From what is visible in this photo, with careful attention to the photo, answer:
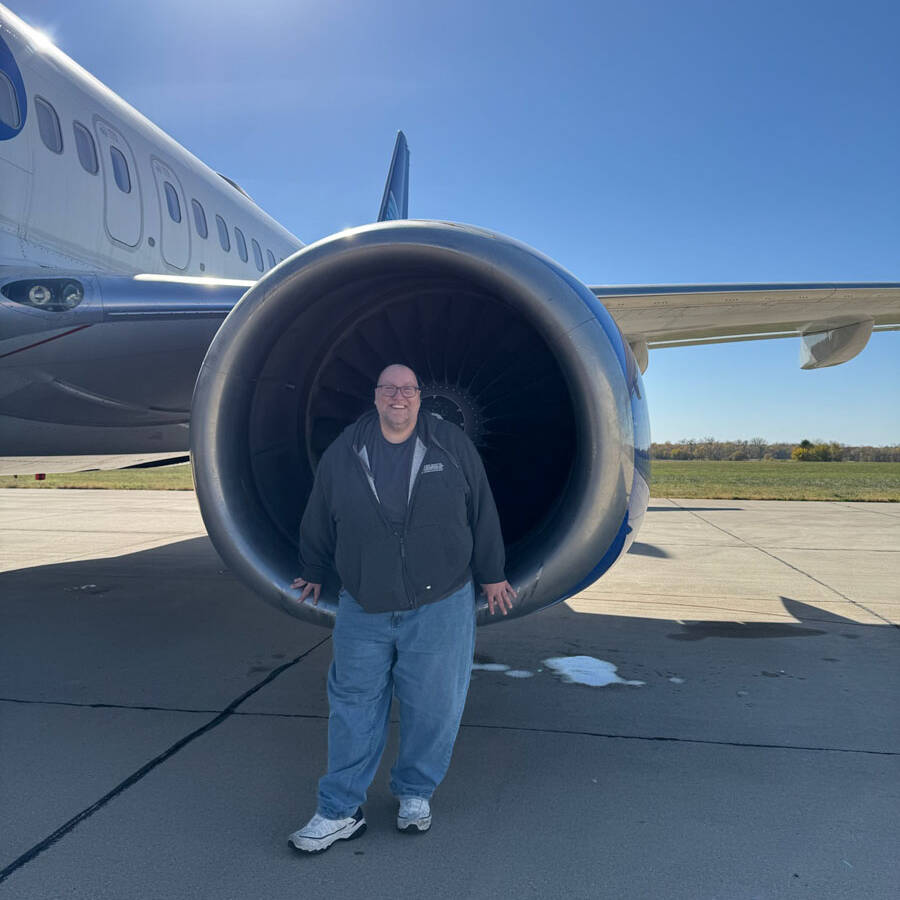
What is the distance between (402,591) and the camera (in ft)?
7.66

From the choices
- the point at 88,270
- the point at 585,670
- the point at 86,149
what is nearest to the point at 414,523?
the point at 585,670

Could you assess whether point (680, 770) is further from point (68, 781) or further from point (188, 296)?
point (188, 296)

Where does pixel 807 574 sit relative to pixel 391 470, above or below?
below

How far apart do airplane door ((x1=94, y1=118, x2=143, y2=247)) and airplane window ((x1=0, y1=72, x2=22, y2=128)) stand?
2.12ft

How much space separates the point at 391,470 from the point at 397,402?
8.0 inches

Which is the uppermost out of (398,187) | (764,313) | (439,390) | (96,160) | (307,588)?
(398,187)

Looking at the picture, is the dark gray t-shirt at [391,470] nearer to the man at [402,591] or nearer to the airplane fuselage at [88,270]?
the man at [402,591]

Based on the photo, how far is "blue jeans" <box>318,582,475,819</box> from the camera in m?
2.33

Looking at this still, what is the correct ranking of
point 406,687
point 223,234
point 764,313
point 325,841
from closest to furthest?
point 325,841 < point 406,687 < point 223,234 < point 764,313

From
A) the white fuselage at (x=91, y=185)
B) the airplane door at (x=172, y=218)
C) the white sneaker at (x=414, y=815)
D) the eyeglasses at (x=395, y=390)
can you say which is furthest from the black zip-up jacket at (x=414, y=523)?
the airplane door at (x=172, y=218)

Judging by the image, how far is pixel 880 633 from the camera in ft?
15.6

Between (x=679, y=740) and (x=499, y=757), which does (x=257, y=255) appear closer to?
(x=499, y=757)

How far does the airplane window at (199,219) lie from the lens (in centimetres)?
552

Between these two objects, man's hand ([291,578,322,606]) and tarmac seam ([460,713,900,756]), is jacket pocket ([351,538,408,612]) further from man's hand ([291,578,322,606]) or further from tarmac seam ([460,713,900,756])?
tarmac seam ([460,713,900,756])
